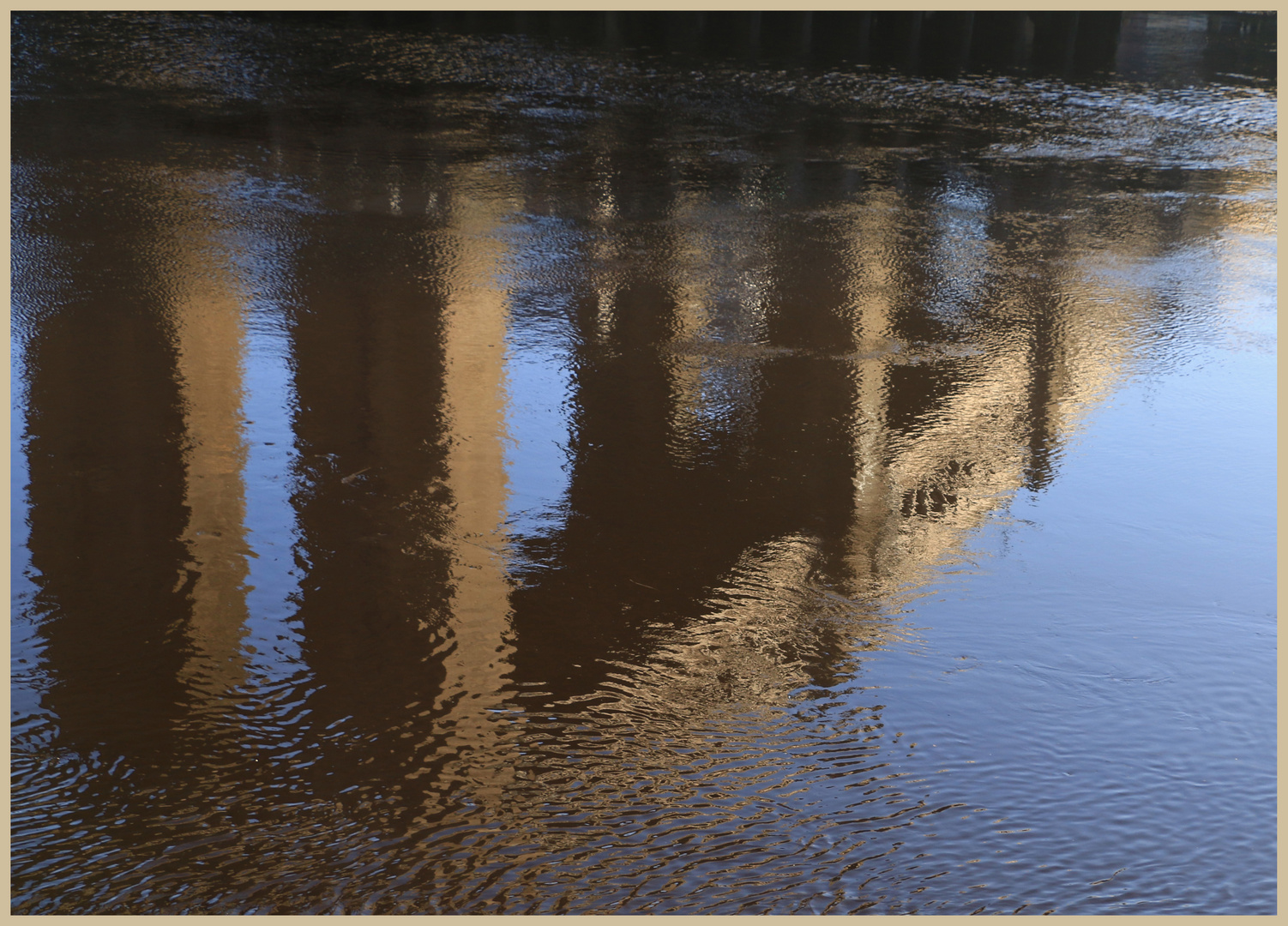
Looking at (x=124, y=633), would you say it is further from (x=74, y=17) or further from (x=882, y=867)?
(x=74, y=17)

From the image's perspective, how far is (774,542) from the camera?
13.4 ft

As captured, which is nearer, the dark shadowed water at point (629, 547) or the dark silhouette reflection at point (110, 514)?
the dark shadowed water at point (629, 547)

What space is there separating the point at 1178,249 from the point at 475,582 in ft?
20.1

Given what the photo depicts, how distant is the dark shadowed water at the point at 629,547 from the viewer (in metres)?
2.80

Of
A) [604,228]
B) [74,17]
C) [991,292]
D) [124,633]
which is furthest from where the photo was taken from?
[74,17]

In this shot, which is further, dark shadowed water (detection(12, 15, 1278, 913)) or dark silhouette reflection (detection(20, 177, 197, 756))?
dark silhouette reflection (detection(20, 177, 197, 756))

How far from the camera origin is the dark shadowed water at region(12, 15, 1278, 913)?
2.80 metres

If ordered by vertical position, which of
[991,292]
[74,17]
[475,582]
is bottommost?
[475,582]

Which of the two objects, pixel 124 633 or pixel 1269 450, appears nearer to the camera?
pixel 124 633

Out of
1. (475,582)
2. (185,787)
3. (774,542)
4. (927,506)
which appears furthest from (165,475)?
(927,506)

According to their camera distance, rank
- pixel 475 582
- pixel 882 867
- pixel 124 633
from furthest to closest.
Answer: pixel 475 582 → pixel 124 633 → pixel 882 867

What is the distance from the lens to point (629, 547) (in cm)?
402

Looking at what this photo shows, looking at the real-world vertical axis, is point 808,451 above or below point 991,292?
below

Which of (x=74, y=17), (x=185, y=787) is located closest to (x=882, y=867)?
(x=185, y=787)
